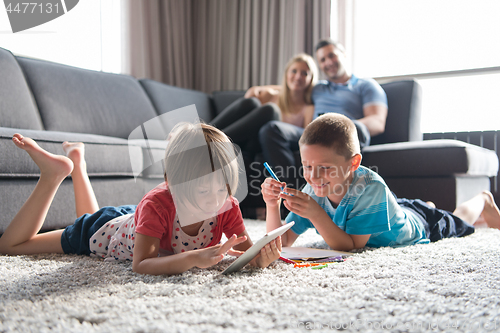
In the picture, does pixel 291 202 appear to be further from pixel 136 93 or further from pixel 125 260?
pixel 136 93

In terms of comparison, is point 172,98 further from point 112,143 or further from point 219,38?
point 219,38

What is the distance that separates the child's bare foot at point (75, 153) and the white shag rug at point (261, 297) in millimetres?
365

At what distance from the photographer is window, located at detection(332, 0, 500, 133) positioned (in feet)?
8.38

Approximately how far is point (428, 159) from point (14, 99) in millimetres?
1739

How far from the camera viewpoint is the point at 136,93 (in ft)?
7.10

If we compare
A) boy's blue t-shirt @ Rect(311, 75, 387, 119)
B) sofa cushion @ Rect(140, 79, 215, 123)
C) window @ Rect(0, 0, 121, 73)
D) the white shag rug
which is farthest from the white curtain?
the white shag rug

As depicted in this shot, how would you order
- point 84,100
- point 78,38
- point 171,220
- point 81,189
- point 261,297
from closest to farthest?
point 261,297, point 171,220, point 81,189, point 84,100, point 78,38

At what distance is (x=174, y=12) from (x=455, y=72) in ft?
7.91

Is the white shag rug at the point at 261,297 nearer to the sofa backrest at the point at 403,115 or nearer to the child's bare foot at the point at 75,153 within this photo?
the child's bare foot at the point at 75,153

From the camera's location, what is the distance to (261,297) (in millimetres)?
566

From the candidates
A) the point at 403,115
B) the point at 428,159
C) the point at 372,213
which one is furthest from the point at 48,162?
the point at 403,115

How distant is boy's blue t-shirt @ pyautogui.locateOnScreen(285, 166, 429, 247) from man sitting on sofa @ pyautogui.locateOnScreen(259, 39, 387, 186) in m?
0.68

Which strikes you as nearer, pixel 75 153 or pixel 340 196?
pixel 340 196

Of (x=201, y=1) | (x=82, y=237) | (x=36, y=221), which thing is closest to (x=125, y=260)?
(x=82, y=237)
